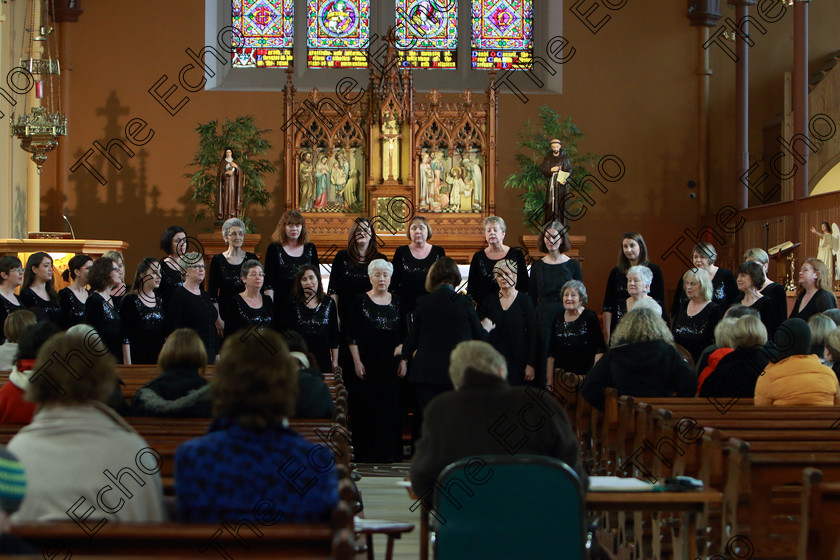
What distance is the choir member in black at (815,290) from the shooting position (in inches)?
276

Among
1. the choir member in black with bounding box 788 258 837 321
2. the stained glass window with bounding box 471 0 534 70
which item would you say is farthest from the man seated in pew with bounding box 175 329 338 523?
the stained glass window with bounding box 471 0 534 70

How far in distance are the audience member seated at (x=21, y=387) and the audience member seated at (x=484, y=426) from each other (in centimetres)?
156

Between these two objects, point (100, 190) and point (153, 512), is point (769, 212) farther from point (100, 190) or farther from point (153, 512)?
point (153, 512)

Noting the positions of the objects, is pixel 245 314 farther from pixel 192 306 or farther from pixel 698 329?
pixel 698 329

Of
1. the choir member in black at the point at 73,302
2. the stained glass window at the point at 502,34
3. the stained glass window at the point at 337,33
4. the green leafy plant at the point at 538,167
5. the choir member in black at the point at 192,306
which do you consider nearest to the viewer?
the choir member in black at the point at 192,306

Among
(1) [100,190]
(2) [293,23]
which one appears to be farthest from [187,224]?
(2) [293,23]

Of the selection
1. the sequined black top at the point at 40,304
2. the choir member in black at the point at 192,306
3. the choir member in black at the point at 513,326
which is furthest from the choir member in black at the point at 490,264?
the sequined black top at the point at 40,304

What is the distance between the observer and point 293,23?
13.9m

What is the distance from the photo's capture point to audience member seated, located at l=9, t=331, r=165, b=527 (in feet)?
8.00

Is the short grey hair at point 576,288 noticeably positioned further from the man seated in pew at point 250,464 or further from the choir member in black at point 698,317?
the man seated in pew at point 250,464

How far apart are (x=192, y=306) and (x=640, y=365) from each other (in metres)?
2.73

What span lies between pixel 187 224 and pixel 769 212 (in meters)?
7.36

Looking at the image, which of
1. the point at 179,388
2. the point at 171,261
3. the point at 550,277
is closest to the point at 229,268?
the point at 171,261

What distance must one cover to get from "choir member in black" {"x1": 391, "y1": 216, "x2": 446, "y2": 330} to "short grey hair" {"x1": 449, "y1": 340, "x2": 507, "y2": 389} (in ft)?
10.8
